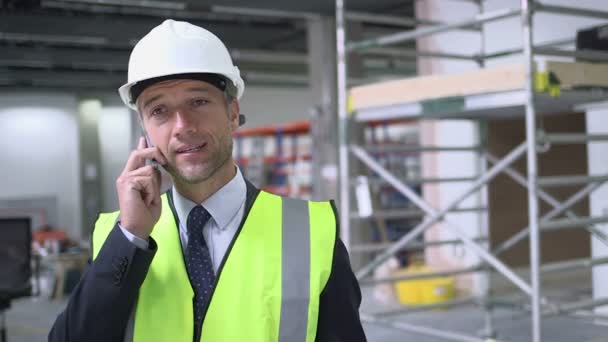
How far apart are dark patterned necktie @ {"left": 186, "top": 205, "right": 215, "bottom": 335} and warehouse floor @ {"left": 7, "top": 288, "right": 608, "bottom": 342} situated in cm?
419

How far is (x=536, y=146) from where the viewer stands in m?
4.34

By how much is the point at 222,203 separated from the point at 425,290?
19.6ft

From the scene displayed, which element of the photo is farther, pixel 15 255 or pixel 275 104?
pixel 275 104

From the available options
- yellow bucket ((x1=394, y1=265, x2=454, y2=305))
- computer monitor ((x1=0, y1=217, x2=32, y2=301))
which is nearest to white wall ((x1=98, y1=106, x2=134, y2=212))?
yellow bucket ((x1=394, y1=265, x2=454, y2=305))

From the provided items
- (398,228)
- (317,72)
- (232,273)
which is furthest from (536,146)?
(398,228)

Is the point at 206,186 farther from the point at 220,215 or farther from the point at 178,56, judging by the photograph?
the point at 178,56

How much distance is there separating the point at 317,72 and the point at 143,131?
8.07m

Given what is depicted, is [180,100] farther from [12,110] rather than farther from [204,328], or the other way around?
[12,110]

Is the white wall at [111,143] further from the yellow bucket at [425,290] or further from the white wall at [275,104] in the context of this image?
the yellow bucket at [425,290]

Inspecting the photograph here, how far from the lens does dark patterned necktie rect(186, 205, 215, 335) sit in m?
1.84

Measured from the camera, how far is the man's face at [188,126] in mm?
1815

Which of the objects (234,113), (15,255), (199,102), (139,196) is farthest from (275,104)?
(139,196)

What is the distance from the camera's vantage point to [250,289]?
6.04 feet

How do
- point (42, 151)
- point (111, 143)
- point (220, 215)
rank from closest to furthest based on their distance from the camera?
point (220, 215)
point (42, 151)
point (111, 143)
